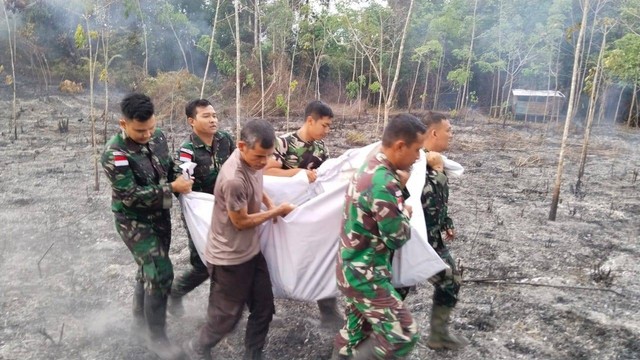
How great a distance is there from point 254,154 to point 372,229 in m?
0.73

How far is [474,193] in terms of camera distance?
826 cm

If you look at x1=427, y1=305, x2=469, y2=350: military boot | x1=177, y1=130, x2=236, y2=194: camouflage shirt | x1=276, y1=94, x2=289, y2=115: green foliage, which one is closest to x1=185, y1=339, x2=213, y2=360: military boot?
x1=177, y1=130, x2=236, y2=194: camouflage shirt

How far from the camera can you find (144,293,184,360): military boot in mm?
2951

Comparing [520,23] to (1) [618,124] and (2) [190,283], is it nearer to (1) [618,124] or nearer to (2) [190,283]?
(1) [618,124]

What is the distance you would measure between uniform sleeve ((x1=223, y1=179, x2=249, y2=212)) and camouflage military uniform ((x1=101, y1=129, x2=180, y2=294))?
1.83 ft

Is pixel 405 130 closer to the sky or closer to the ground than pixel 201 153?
closer to the sky

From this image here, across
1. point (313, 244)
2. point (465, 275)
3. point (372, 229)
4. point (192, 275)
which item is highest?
point (372, 229)

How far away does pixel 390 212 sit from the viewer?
218 centimetres

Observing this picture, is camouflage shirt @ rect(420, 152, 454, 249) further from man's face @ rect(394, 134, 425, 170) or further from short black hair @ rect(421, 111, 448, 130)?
man's face @ rect(394, 134, 425, 170)

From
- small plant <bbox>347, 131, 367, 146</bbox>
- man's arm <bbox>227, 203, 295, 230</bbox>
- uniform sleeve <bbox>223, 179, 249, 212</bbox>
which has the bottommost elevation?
small plant <bbox>347, 131, 367, 146</bbox>

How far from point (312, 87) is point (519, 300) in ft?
58.9

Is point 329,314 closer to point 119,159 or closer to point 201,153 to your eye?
point 201,153

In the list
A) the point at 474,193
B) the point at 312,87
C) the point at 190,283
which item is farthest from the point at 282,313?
the point at 312,87

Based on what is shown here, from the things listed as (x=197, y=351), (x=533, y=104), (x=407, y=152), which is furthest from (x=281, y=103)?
(x=407, y=152)
